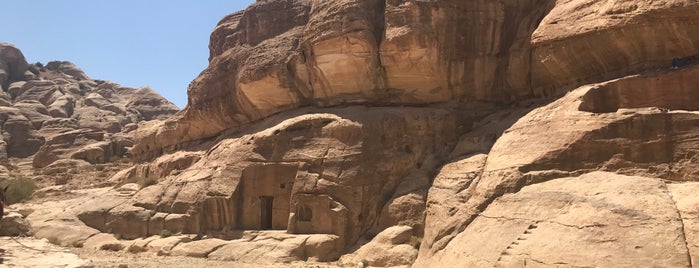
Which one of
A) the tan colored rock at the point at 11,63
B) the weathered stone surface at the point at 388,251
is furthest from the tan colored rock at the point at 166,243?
the tan colored rock at the point at 11,63

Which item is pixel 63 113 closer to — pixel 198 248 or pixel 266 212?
pixel 266 212

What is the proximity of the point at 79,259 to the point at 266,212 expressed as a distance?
27.9ft

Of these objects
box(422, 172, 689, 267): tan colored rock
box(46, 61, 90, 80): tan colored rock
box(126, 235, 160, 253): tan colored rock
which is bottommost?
box(126, 235, 160, 253): tan colored rock

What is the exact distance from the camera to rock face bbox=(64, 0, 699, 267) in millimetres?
12375

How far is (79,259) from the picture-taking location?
13633mm

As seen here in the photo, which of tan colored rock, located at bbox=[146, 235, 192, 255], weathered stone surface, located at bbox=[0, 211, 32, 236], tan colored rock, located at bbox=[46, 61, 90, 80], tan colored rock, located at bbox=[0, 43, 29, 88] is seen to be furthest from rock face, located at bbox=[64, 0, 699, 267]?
tan colored rock, located at bbox=[46, 61, 90, 80]

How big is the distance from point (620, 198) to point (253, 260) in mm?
11434

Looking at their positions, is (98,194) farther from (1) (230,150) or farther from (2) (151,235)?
(1) (230,150)

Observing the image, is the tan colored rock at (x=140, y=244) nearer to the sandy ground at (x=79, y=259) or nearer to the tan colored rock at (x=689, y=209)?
the sandy ground at (x=79, y=259)

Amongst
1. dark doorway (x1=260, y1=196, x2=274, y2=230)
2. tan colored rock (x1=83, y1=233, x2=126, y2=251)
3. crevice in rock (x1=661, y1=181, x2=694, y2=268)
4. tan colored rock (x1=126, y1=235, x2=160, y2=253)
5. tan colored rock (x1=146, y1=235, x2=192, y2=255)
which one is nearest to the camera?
crevice in rock (x1=661, y1=181, x2=694, y2=268)

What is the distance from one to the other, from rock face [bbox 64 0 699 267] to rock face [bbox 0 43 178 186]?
62.0 ft

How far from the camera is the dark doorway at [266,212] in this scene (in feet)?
69.1

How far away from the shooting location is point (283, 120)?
2316cm

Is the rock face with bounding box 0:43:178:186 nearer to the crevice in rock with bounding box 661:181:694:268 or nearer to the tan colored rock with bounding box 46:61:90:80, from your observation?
the tan colored rock with bounding box 46:61:90:80
